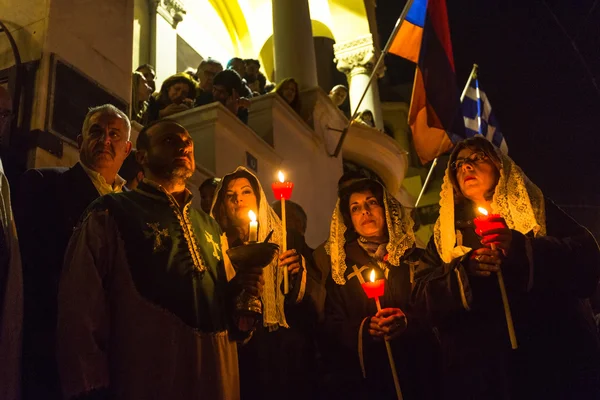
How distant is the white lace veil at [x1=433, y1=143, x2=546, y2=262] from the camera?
321 cm

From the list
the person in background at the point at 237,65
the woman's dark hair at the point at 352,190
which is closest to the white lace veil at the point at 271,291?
the woman's dark hair at the point at 352,190

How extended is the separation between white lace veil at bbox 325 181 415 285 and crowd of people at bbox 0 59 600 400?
1cm

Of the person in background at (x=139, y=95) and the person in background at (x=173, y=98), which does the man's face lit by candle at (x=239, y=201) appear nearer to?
the person in background at (x=173, y=98)

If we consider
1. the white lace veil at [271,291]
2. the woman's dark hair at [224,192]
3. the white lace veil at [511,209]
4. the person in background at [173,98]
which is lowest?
the white lace veil at [271,291]

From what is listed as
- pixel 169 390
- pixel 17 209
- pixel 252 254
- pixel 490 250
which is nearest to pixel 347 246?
pixel 490 250

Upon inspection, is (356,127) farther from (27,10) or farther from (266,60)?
(27,10)

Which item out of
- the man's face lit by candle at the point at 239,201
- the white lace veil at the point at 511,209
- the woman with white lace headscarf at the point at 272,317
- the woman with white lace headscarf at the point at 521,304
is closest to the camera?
the woman with white lace headscarf at the point at 521,304

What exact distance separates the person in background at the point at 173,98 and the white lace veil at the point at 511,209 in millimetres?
3999

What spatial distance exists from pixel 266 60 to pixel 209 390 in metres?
13.7

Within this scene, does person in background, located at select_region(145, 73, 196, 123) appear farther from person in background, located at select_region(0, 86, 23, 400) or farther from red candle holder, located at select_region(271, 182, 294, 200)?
person in background, located at select_region(0, 86, 23, 400)

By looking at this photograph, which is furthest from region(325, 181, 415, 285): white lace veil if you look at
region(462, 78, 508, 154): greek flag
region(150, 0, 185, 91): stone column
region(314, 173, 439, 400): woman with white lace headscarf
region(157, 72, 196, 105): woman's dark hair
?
region(150, 0, 185, 91): stone column

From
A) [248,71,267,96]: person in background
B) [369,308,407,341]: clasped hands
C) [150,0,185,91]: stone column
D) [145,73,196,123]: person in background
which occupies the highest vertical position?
[150,0,185,91]: stone column

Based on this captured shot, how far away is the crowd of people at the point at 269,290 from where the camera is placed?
2424mm

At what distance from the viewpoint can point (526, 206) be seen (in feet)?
10.6
